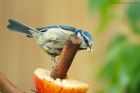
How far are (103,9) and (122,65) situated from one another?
4.3 inches

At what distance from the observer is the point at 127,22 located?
0.95 meters

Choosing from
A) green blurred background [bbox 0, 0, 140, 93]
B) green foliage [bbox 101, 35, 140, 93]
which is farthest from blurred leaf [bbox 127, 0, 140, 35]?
green blurred background [bbox 0, 0, 140, 93]

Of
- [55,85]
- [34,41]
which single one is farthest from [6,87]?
[34,41]

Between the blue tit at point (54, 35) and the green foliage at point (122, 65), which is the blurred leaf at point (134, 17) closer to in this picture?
the green foliage at point (122, 65)

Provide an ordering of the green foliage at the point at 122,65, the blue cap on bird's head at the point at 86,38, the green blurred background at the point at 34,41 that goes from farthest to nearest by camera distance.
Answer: the green blurred background at the point at 34,41 → the green foliage at the point at 122,65 → the blue cap on bird's head at the point at 86,38

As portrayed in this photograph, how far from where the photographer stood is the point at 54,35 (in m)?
0.68

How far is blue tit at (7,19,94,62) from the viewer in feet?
2.14

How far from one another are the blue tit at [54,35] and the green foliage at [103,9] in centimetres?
25

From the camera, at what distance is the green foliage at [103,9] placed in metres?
0.95

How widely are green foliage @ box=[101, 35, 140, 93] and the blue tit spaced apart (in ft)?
0.87

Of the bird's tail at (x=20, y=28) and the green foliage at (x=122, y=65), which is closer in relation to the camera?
the bird's tail at (x=20, y=28)

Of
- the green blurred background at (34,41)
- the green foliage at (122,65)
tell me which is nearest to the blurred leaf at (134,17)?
the green foliage at (122,65)

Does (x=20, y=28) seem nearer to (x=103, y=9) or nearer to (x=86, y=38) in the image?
(x=86, y=38)

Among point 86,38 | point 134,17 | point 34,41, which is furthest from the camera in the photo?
point 34,41
